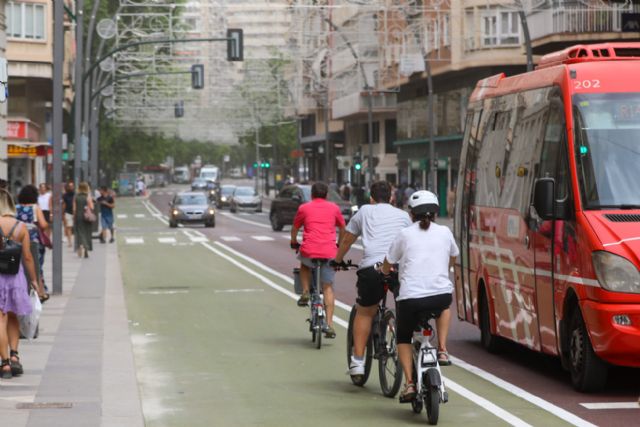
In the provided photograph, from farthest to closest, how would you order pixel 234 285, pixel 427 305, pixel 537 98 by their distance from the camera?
pixel 234 285, pixel 537 98, pixel 427 305

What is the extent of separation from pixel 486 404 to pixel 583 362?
1060 millimetres

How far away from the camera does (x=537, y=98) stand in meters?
14.0

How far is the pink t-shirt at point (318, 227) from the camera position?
16.4 metres

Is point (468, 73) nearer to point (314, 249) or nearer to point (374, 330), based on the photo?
point (314, 249)

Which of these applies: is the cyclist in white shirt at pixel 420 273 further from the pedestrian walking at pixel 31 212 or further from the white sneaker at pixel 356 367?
the pedestrian walking at pixel 31 212

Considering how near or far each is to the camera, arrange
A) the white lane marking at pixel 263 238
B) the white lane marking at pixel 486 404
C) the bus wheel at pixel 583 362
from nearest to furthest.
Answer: the white lane marking at pixel 486 404 < the bus wheel at pixel 583 362 < the white lane marking at pixel 263 238

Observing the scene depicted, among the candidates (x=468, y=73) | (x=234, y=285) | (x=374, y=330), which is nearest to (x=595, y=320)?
(x=374, y=330)

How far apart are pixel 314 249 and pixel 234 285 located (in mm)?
11067

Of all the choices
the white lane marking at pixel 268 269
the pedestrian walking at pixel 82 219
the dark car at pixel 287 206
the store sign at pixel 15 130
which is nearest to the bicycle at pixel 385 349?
the white lane marking at pixel 268 269

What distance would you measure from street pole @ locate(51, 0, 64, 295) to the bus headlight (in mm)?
13685

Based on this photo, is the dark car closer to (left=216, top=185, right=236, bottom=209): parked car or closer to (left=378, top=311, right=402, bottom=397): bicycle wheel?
(left=216, top=185, right=236, bottom=209): parked car

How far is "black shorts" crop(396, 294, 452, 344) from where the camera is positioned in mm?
10766

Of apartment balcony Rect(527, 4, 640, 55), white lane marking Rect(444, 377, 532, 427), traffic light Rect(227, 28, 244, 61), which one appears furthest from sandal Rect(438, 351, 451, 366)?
apartment balcony Rect(527, 4, 640, 55)

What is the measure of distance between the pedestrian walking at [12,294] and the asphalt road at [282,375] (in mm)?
1192
